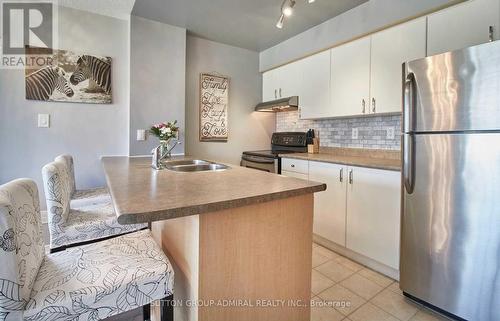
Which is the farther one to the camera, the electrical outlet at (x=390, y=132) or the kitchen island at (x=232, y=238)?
the electrical outlet at (x=390, y=132)

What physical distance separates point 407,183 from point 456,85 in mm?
659

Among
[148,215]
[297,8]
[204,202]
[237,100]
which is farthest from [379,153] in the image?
[148,215]

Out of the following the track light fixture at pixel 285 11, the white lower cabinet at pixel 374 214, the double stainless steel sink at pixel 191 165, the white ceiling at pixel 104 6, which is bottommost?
the white lower cabinet at pixel 374 214

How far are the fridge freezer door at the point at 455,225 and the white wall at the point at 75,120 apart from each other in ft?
9.11

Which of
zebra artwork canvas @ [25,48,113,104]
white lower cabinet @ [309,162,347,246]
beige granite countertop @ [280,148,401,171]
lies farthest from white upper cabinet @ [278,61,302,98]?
zebra artwork canvas @ [25,48,113,104]

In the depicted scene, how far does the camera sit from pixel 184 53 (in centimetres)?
295

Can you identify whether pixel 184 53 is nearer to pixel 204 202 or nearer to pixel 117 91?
pixel 117 91

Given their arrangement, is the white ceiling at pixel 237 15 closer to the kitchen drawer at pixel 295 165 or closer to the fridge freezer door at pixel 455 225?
the kitchen drawer at pixel 295 165

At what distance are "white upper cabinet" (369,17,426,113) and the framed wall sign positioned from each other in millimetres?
1837

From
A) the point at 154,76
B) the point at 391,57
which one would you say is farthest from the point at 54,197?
the point at 391,57

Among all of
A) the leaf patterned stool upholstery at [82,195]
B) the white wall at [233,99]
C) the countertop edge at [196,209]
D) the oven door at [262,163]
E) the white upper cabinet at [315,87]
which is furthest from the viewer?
the white wall at [233,99]

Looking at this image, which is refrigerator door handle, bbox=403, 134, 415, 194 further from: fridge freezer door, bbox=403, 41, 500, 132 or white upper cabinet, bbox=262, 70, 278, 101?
white upper cabinet, bbox=262, 70, 278, 101

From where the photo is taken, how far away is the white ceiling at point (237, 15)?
240cm

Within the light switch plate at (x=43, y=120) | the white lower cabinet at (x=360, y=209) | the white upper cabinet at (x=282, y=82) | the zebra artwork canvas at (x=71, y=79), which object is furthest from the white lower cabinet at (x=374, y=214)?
the light switch plate at (x=43, y=120)
